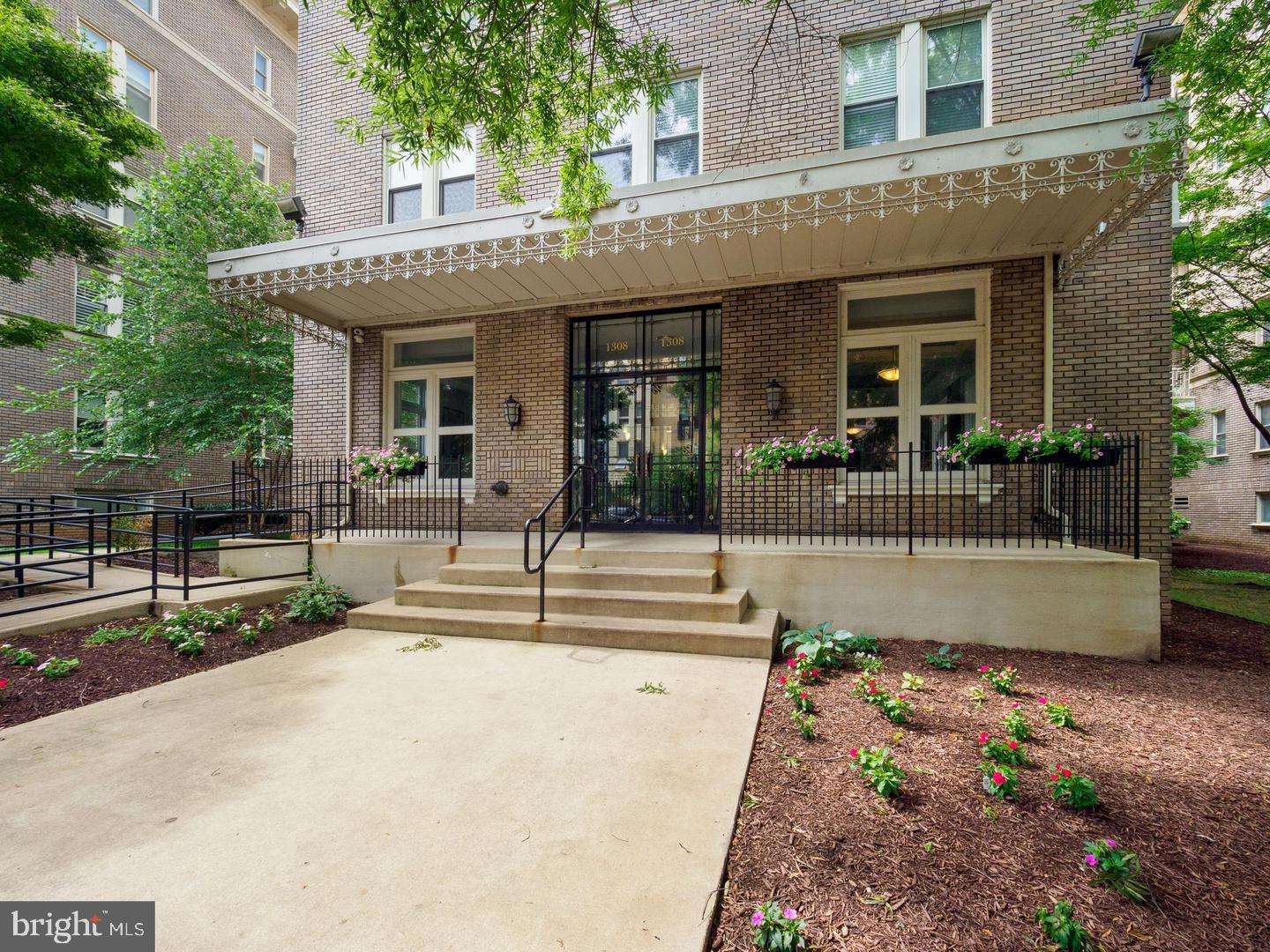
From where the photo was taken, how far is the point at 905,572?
497 cm

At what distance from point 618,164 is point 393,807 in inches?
312

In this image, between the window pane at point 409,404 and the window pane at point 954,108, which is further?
the window pane at point 409,404

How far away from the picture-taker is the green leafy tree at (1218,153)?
4.29 m

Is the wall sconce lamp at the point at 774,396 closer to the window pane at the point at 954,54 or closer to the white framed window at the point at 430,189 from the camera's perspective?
the window pane at the point at 954,54

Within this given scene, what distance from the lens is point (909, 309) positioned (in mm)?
6742

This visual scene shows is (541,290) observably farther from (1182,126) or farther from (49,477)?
(49,477)

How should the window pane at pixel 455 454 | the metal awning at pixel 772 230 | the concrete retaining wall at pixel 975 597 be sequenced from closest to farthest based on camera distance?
the concrete retaining wall at pixel 975 597, the metal awning at pixel 772 230, the window pane at pixel 455 454

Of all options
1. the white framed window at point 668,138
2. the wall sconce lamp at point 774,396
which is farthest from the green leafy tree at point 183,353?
the wall sconce lamp at point 774,396

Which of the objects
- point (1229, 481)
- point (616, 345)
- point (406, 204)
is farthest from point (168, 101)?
point (1229, 481)

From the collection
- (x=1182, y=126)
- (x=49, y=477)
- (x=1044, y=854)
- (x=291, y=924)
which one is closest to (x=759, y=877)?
(x=1044, y=854)

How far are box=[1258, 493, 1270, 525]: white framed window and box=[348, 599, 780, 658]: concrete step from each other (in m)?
19.8

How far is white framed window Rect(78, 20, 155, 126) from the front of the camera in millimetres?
13461

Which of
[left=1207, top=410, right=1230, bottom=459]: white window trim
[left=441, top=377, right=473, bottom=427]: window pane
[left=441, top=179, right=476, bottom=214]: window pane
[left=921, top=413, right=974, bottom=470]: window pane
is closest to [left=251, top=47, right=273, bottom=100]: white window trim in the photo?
[left=441, top=179, right=476, bottom=214]: window pane

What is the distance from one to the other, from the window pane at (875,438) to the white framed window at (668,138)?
13.3ft
